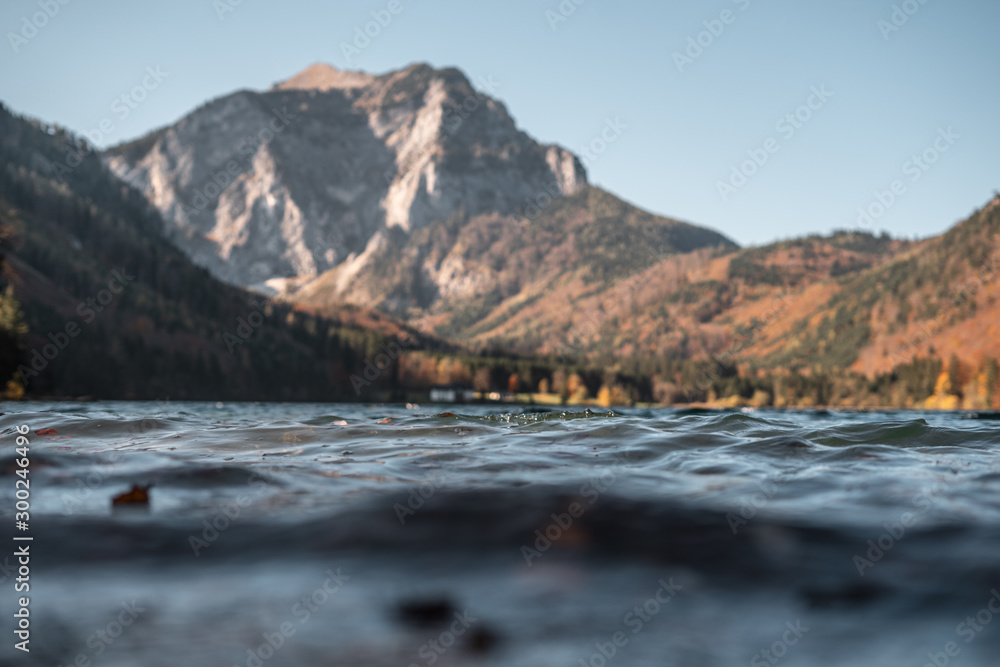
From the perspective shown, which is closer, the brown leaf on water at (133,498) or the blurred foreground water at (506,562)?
the blurred foreground water at (506,562)

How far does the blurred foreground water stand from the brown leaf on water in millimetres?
166

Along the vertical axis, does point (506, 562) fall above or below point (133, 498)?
below

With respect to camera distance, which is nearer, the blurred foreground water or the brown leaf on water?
the blurred foreground water

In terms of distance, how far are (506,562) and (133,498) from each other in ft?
20.5

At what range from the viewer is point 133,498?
418 inches

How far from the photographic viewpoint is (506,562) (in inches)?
329

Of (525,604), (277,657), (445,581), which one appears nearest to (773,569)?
(525,604)

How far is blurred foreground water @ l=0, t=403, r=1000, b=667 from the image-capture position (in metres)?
6.31

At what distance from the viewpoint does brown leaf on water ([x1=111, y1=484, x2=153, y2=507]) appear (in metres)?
10.4

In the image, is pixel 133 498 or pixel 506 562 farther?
pixel 133 498

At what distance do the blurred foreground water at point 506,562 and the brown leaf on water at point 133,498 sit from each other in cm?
17

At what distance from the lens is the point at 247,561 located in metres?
8.16

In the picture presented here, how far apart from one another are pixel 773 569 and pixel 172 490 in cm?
931

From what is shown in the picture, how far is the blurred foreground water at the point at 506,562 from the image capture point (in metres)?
6.31
